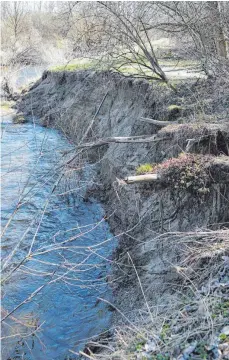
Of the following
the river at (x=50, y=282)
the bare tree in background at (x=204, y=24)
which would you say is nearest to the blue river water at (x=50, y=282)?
the river at (x=50, y=282)

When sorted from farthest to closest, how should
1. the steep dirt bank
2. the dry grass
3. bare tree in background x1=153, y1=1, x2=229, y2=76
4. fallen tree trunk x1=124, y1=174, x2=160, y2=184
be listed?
bare tree in background x1=153, y1=1, x2=229, y2=76, fallen tree trunk x1=124, y1=174, x2=160, y2=184, the steep dirt bank, the dry grass

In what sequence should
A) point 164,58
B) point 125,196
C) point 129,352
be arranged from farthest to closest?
point 164,58, point 125,196, point 129,352

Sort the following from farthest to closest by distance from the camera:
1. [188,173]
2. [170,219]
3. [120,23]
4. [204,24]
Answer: [204,24] < [120,23] < [170,219] < [188,173]

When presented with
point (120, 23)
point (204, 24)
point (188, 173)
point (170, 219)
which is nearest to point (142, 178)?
point (188, 173)

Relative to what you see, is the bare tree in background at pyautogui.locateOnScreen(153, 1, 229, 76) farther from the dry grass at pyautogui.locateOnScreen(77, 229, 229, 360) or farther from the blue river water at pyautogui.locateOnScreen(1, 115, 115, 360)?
the dry grass at pyautogui.locateOnScreen(77, 229, 229, 360)

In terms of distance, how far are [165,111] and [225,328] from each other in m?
7.59

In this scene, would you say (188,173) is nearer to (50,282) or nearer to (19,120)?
(50,282)

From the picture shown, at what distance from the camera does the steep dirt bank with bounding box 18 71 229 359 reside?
5.57m

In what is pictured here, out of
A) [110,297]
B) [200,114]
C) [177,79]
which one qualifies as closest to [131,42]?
[177,79]

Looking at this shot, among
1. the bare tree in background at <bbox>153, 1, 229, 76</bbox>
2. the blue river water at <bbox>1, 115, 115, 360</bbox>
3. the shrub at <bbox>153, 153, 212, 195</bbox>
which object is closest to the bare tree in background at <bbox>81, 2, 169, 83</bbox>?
the bare tree in background at <bbox>153, 1, 229, 76</bbox>

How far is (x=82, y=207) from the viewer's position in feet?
41.7

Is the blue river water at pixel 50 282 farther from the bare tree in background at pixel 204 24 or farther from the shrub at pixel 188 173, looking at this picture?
the bare tree in background at pixel 204 24

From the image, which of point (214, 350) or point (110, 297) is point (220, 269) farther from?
point (110, 297)

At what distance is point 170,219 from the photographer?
909cm
